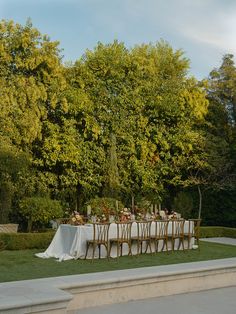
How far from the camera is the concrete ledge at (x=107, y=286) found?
15.0 feet

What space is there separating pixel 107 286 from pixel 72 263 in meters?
2.98

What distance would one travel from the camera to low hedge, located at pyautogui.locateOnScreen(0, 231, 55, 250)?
35.5ft

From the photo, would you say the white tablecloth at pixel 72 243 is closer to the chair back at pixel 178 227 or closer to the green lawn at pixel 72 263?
the green lawn at pixel 72 263

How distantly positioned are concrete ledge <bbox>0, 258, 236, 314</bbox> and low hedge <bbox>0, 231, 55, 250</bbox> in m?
5.10

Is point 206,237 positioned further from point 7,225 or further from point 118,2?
point 118,2

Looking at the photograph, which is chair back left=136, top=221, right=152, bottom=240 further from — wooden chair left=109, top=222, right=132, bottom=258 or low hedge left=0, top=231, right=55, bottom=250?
low hedge left=0, top=231, right=55, bottom=250

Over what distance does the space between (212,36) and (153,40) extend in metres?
6.67

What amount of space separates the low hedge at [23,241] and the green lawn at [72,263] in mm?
379

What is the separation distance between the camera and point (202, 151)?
739 inches

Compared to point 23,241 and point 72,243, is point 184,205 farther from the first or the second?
point 72,243

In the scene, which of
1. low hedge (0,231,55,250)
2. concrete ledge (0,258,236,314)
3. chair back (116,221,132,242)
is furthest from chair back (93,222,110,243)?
concrete ledge (0,258,236,314)

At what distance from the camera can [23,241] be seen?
1096 cm

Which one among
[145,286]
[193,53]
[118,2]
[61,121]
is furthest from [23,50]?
[145,286]

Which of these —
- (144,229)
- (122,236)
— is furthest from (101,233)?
(144,229)
